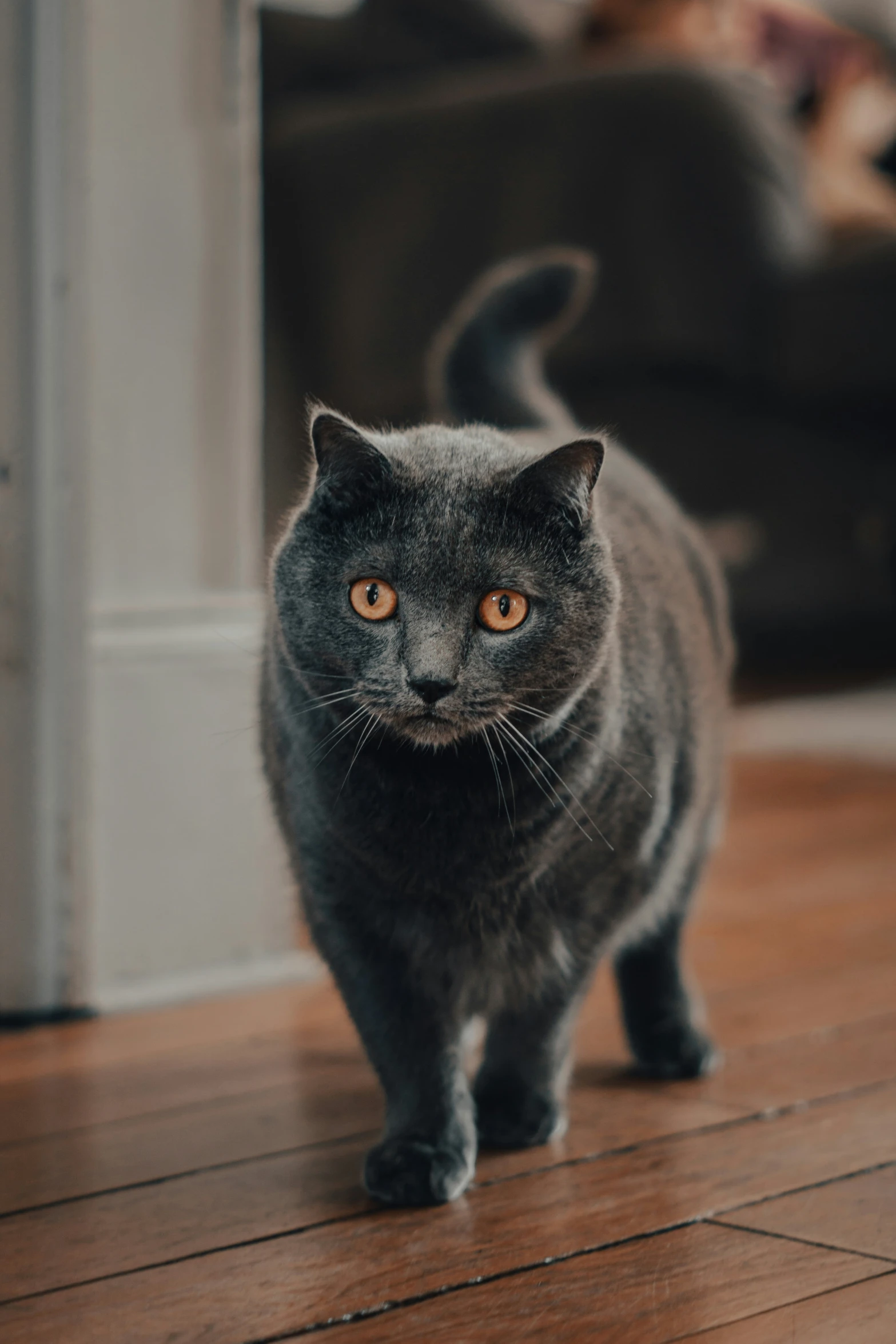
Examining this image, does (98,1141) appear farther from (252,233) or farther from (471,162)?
(471,162)

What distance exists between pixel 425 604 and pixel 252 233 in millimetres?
821

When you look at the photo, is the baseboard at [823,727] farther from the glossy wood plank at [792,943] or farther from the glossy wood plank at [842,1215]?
the glossy wood plank at [842,1215]

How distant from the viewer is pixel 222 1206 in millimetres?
986

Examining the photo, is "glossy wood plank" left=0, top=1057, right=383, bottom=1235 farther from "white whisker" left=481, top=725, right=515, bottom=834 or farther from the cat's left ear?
the cat's left ear

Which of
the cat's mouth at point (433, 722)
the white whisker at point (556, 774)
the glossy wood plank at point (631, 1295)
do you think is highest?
the cat's mouth at point (433, 722)

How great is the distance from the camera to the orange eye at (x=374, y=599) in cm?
94

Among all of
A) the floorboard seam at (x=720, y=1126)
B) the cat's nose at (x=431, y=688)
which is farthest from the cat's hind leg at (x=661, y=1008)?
the cat's nose at (x=431, y=688)

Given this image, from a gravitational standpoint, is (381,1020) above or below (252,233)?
below

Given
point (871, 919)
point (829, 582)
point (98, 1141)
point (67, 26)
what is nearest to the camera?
point (98, 1141)

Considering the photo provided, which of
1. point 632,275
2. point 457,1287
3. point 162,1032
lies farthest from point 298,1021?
point 632,275

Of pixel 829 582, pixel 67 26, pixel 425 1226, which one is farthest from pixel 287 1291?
pixel 829 582

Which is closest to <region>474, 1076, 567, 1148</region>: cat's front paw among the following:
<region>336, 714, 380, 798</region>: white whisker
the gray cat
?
the gray cat

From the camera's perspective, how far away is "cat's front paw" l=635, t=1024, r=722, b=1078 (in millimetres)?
1261

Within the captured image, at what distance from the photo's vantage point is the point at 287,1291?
0.85 metres
